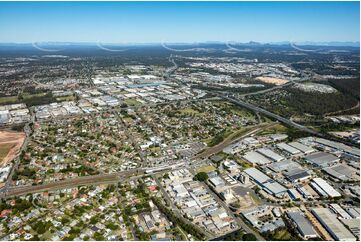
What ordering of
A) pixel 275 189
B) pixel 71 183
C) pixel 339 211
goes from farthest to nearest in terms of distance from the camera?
pixel 71 183, pixel 275 189, pixel 339 211

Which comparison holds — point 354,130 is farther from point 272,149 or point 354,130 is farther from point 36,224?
point 36,224

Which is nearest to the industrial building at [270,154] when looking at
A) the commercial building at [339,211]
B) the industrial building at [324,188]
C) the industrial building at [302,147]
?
the industrial building at [302,147]

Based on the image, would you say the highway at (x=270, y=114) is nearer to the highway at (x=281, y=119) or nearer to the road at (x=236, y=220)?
the highway at (x=281, y=119)

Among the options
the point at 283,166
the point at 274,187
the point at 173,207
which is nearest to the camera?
the point at 173,207

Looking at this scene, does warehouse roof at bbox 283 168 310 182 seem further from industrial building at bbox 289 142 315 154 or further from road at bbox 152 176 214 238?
road at bbox 152 176 214 238

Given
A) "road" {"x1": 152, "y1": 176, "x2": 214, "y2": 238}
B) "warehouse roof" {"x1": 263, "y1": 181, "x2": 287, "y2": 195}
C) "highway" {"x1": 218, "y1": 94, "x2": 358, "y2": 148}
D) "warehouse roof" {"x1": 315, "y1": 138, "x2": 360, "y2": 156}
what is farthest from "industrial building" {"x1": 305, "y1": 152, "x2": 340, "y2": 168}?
"road" {"x1": 152, "y1": 176, "x2": 214, "y2": 238}

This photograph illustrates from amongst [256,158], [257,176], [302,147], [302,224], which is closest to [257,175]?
[257,176]

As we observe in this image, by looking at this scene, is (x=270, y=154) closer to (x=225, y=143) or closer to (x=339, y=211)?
(x=225, y=143)

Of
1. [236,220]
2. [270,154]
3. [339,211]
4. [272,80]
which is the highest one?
[270,154]
